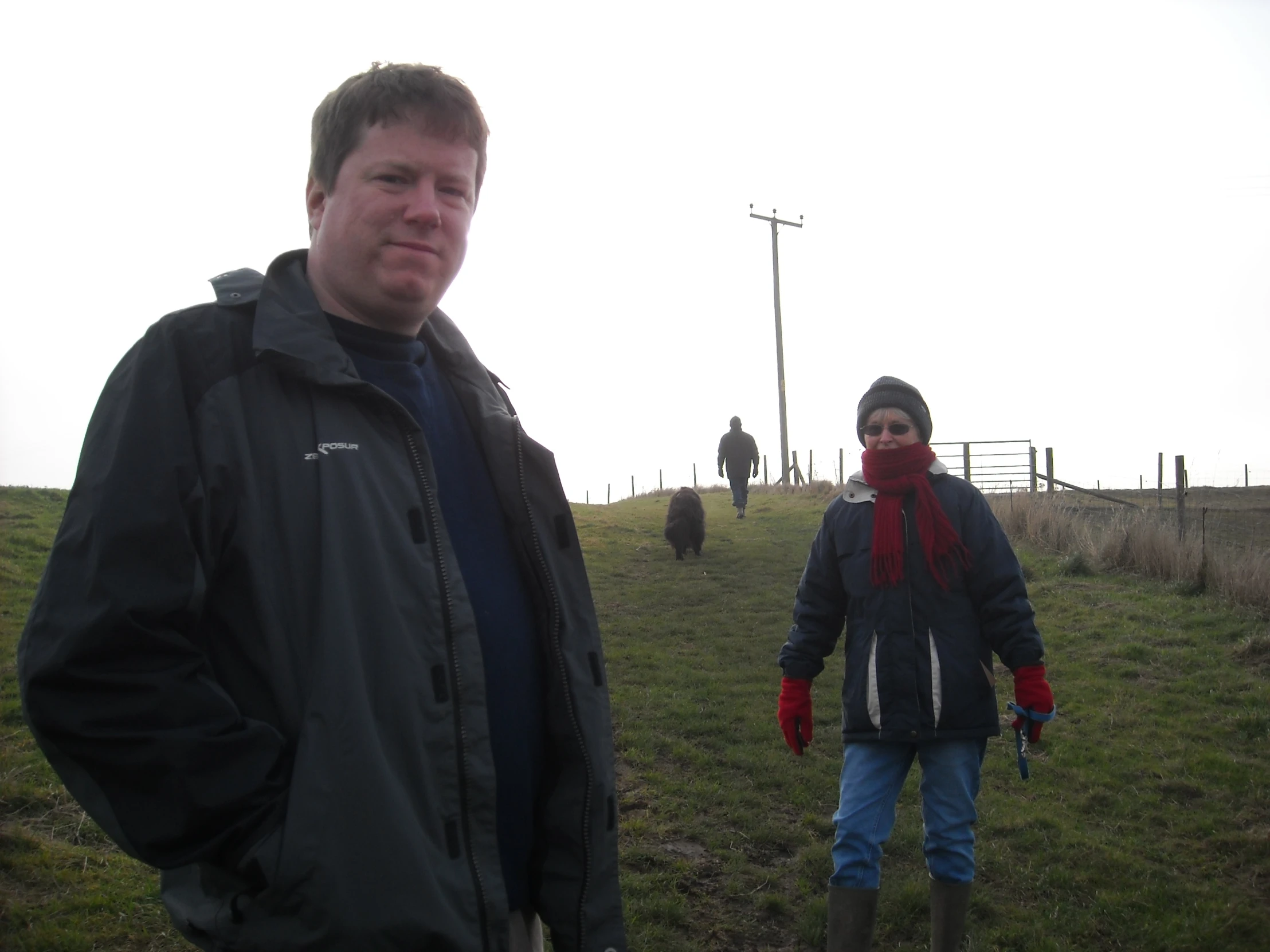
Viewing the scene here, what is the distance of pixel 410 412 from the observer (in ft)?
6.35

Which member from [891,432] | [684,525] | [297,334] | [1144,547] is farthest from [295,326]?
[684,525]

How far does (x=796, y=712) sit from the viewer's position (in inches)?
156

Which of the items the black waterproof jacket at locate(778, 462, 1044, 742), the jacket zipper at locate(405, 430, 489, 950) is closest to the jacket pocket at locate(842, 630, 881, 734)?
the black waterproof jacket at locate(778, 462, 1044, 742)

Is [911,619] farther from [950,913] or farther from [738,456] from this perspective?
[738,456]

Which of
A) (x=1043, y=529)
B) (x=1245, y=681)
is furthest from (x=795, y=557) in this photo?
(x=1245, y=681)

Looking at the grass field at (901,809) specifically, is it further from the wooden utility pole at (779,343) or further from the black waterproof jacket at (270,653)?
the wooden utility pole at (779,343)

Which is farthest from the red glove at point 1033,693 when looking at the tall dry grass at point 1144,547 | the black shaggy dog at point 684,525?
the black shaggy dog at point 684,525

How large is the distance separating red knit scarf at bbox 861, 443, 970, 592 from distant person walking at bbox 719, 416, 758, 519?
1516 cm

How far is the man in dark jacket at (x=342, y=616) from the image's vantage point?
1490 millimetres

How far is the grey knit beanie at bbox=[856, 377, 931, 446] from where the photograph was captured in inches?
165

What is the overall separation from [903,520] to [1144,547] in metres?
9.19

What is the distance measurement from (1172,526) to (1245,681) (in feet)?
20.0

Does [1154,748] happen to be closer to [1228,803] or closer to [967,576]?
[1228,803]

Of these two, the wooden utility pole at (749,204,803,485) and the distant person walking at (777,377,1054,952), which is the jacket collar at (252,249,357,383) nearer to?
the distant person walking at (777,377,1054,952)
